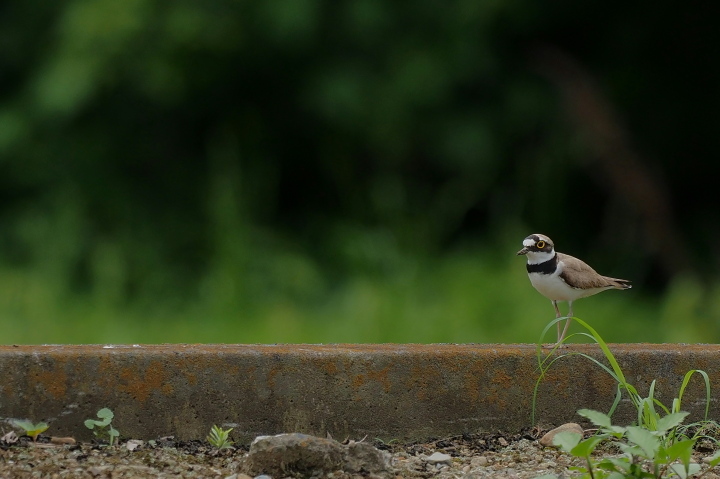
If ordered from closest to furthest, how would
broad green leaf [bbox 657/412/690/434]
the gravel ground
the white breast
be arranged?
broad green leaf [bbox 657/412/690/434] < the gravel ground < the white breast

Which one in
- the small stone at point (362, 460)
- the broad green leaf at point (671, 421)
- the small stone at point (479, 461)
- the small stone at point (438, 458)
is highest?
the broad green leaf at point (671, 421)

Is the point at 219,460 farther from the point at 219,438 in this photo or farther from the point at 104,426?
the point at 104,426

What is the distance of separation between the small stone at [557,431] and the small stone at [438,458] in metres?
0.30

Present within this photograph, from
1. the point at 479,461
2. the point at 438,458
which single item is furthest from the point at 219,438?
the point at 479,461

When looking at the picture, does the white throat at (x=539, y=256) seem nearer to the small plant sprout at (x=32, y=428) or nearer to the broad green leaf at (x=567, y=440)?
the broad green leaf at (x=567, y=440)

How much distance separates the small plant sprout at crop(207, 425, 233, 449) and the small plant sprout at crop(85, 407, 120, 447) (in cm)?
25

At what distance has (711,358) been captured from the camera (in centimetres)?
310

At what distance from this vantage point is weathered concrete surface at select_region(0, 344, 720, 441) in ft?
9.26

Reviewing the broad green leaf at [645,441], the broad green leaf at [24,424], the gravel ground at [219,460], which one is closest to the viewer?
the broad green leaf at [645,441]

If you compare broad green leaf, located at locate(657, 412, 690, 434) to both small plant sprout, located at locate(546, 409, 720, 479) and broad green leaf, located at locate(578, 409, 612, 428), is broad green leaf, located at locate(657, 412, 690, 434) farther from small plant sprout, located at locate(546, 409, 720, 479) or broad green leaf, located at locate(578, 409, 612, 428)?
broad green leaf, located at locate(578, 409, 612, 428)

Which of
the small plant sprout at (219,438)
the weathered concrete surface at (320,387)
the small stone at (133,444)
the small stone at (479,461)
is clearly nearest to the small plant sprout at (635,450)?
the small stone at (479,461)

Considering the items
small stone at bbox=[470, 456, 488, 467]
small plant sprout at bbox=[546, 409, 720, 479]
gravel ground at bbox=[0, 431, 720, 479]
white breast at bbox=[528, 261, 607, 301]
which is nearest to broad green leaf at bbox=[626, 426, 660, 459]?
small plant sprout at bbox=[546, 409, 720, 479]

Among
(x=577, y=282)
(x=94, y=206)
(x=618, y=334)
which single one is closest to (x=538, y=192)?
(x=618, y=334)

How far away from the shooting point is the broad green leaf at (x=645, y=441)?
225 cm
